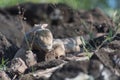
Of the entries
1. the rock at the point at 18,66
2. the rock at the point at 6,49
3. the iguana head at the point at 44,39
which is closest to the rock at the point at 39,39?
the iguana head at the point at 44,39

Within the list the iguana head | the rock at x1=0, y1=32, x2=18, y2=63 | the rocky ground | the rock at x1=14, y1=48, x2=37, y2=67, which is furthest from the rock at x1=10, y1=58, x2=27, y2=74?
the rock at x1=0, y1=32, x2=18, y2=63

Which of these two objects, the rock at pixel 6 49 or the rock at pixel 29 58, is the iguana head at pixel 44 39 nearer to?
the rock at pixel 29 58

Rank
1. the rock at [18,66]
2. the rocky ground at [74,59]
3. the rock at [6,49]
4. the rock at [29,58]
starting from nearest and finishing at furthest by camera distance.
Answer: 1. the rocky ground at [74,59]
2. the rock at [18,66]
3. the rock at [29,58]
4. the rock at [6,49]

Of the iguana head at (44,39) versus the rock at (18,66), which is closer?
the rock at (18,66)

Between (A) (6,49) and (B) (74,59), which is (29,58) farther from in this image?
(A) (6,49)

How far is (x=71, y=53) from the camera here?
228 inches

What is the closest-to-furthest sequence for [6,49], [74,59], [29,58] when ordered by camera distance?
[74,59] → [29,58] → [6,49]

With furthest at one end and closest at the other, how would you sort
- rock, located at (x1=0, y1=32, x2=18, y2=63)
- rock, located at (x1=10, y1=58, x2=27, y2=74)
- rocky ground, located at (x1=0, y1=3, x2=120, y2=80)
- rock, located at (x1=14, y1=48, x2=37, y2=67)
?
rock, located at (x1=0, y1=32, x2=18, y2=63) → rock, located at (x1=14, y1=48, x2=37, y2=67) → rock, located at (x1=10, y1=58, x2=27, y2=74) → rocky ground, located at (x1=0, y1=3, x2=120, y2=80)

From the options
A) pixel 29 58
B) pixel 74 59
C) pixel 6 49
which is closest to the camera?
pixel 74 59

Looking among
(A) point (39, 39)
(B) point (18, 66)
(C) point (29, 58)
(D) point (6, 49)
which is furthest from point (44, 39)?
(D) point (6, 49)

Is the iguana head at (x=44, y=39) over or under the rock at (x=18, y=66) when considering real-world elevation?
over

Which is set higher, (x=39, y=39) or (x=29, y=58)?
(x=39, y=39)

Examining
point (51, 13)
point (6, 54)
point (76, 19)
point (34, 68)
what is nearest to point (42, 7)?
Answer: point (51, 13)

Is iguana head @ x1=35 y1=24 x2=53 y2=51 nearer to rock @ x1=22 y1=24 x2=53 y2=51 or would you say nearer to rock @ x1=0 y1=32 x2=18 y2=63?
rock @ x1=22 y1=24 x2=53 y2=51
